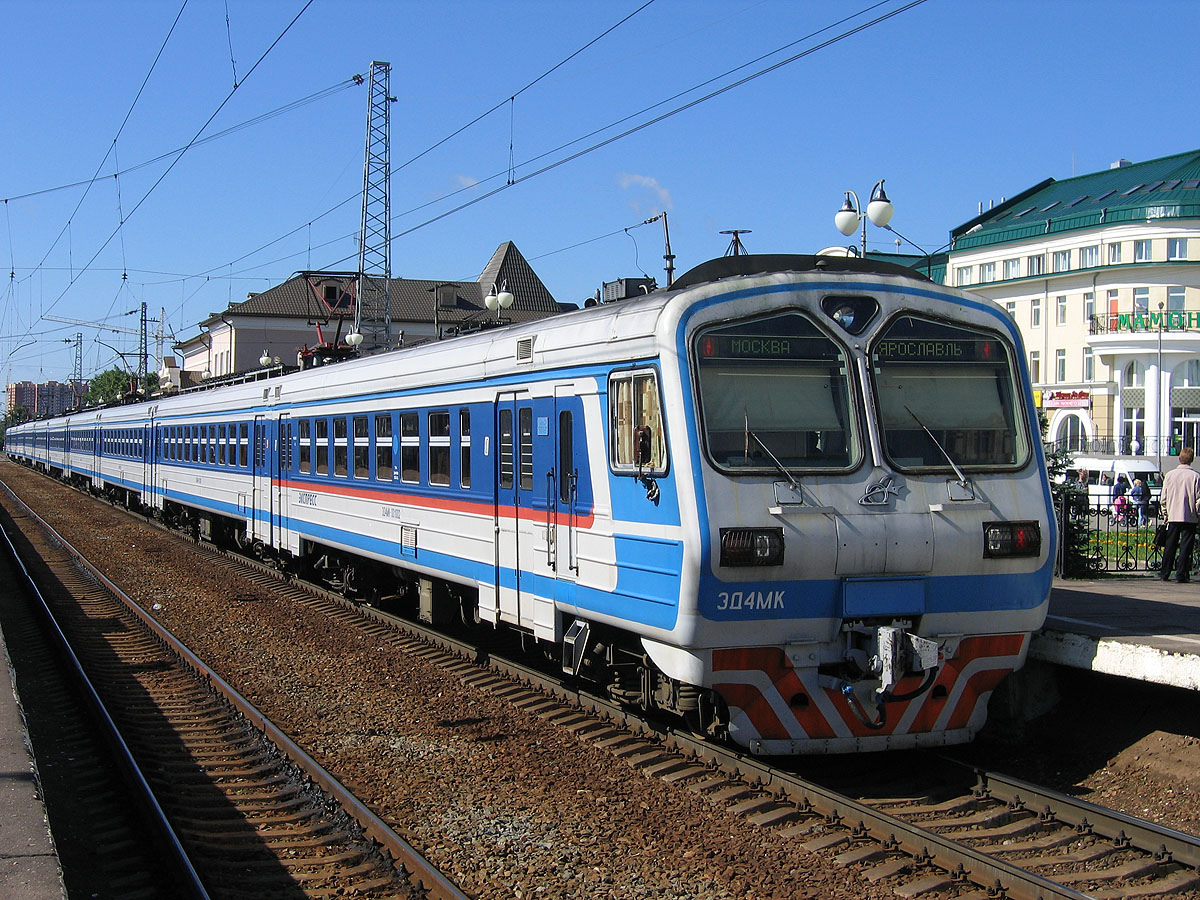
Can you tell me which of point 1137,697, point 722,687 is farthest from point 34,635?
point 1137,697

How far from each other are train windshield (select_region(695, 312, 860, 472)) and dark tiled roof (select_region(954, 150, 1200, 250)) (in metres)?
44.8

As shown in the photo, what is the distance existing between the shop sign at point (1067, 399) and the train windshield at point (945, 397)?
42951 mm

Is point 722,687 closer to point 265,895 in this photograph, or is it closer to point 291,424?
point 265,895

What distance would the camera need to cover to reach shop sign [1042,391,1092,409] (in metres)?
48.0

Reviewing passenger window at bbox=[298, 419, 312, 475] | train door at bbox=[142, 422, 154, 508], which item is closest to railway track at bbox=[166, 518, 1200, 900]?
passenger window at bbox=[298, 419, 312, 475]

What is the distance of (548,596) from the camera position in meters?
8.80

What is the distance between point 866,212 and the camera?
17.0 metres

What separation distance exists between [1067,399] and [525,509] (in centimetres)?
4467

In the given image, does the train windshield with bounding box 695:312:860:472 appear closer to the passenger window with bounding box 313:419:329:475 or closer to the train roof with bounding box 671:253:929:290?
the train roof with bounding box 671:253:929:290

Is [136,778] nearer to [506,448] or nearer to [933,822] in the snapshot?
[506,448]

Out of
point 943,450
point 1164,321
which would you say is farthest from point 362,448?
point 1164,321

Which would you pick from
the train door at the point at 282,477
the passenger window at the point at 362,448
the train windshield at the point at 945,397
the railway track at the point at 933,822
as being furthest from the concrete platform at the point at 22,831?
the train door at the point at 282,477

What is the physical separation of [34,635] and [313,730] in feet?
21.7

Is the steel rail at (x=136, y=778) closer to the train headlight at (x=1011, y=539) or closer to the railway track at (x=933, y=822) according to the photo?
the railway track at (x=933, y=822)
